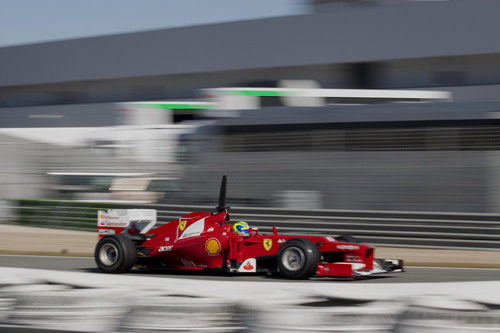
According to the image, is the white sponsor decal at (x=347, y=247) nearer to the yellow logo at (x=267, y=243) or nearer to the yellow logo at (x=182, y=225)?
the yellow logo at (x=267, y=243)

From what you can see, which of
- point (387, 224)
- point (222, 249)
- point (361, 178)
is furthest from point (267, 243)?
point (361, 178)

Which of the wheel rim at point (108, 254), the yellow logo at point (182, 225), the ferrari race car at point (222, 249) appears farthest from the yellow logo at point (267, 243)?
the wheel rim at point (108, 254)

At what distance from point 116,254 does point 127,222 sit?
0.56 meters

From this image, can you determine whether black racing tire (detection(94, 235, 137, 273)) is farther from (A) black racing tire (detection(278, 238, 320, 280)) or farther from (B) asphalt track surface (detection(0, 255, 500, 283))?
(A) black racing tire (detection(278, 238, 320, 280))

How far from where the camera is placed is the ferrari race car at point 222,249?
8.90 metres

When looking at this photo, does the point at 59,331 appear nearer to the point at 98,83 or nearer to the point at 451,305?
the point at 451,305

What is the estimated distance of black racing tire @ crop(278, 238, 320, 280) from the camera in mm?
8805

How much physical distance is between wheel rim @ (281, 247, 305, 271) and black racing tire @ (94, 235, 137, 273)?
2.06 meters

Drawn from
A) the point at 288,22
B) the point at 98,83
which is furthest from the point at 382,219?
the point at 98,83

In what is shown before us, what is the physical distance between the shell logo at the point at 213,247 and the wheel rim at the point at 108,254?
48.3 inches

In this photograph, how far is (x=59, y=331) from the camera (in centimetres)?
611

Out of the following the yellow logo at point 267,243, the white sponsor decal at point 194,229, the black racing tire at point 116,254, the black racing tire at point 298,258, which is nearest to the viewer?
the black racing tire at point 298,258

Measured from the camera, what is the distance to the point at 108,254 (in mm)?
10000

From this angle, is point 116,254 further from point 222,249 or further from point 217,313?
point 217,313
